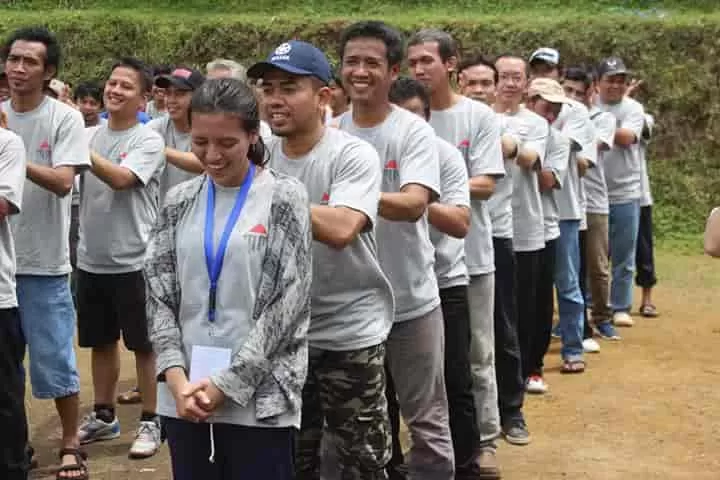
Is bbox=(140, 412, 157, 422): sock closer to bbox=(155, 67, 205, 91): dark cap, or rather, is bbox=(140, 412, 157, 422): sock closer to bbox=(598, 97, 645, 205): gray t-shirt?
bbox=(155, 67, 205, 91): dark cap

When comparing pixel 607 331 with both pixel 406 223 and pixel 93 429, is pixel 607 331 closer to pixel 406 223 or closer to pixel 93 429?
pixel 93 429

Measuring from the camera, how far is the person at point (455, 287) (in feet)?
17.8

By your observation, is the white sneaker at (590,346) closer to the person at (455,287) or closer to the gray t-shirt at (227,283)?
the person at (455,287)

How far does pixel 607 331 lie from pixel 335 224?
19.4 feet

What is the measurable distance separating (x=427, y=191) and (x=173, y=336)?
1.42 m

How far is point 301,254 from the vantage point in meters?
3.85

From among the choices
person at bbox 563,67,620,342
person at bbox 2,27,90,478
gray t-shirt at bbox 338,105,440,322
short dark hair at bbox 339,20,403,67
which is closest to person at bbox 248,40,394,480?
gray t-shirt at bbox 338,105,440,322

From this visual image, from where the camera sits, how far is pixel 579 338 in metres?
8.69

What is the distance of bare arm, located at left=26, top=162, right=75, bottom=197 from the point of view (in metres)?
5.57

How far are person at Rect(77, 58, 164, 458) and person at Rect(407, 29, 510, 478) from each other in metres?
1.45

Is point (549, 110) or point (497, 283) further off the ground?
point (549, 110)

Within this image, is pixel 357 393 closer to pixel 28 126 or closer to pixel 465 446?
pixel 465 446

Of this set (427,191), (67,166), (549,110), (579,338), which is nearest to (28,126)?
(67,166)

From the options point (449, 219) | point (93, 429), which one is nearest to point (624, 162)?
point (93, 429)
